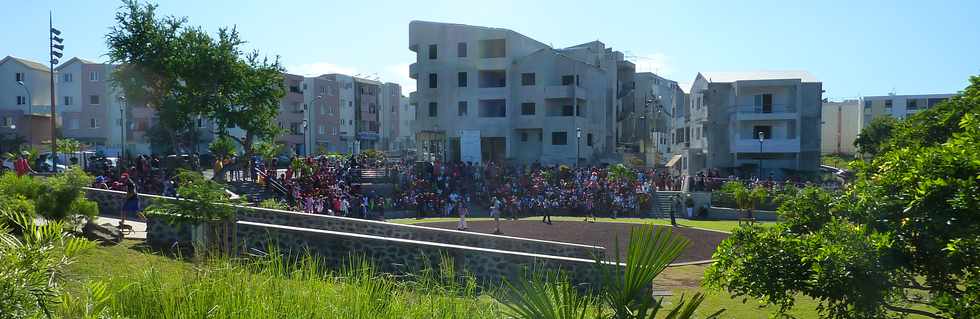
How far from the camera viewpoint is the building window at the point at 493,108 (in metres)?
52.0

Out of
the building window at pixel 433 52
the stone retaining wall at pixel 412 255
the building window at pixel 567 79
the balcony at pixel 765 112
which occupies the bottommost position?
the stone retaining wall at pixel 412 255

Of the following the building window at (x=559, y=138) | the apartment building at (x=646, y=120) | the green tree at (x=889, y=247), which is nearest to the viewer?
the green tree at (x=889, y=247)

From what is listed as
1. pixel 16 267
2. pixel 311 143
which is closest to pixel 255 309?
pixel 16 267

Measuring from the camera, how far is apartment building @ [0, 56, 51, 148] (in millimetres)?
59438

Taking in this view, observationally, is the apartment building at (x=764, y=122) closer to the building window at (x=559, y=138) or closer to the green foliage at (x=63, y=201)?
the building window at (x=559, y=138)

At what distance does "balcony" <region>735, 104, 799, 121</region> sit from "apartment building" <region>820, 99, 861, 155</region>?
32.4 metres

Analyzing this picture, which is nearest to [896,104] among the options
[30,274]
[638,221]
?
Result: [638,221]

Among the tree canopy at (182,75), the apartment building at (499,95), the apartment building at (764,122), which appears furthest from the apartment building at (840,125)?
the tree canopy at (182,75)

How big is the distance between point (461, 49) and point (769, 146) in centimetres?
2267

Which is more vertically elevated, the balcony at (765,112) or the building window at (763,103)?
the building window at (763,103)

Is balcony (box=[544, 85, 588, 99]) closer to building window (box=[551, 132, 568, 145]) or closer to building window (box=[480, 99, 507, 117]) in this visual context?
building window (box=[551, 132, 568, 145])

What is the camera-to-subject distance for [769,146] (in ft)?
156

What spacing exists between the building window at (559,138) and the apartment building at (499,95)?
72 millimetres

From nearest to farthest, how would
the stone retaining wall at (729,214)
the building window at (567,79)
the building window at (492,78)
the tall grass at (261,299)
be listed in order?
the tall grass at (261,299), the stone retaining wall at (729,214), the building window at (567,79), the building window at (492,78)
